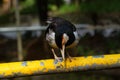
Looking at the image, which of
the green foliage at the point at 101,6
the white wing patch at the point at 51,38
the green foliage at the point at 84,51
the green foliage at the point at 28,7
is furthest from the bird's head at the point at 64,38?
the green foliage at the point at 28,7

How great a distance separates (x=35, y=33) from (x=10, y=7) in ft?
14.4

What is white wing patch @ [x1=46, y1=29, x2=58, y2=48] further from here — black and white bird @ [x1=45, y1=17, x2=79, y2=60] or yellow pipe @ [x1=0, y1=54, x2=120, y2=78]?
yellow pipe @ [x1=0, y1=54, x2=120, y2=78]

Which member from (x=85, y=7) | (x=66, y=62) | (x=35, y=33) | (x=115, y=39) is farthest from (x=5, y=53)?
(x=66, y=62)

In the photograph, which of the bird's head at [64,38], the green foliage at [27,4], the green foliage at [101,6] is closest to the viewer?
the bird's head at [64,38]

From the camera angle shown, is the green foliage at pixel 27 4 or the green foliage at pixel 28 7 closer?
the green foliage at pixel 28 7

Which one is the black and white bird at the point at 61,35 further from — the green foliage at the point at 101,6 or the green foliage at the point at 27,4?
the green foliage at the point at 27,4

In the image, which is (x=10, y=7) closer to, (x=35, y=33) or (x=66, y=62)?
(x=35, y=33)

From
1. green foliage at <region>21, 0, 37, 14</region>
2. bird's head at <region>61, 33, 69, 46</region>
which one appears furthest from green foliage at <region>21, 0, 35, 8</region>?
bird's head at <region>61, 33, 69, 46</region>

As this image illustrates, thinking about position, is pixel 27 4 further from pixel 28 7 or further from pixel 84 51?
pixel 84 51

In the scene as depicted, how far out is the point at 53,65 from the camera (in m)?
2.44

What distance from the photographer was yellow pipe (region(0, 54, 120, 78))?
2.36m

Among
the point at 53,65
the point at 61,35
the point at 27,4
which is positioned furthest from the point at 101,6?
the point at 53,65

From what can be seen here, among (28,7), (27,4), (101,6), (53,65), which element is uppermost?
(53,65)

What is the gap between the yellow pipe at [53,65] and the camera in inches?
92.8
